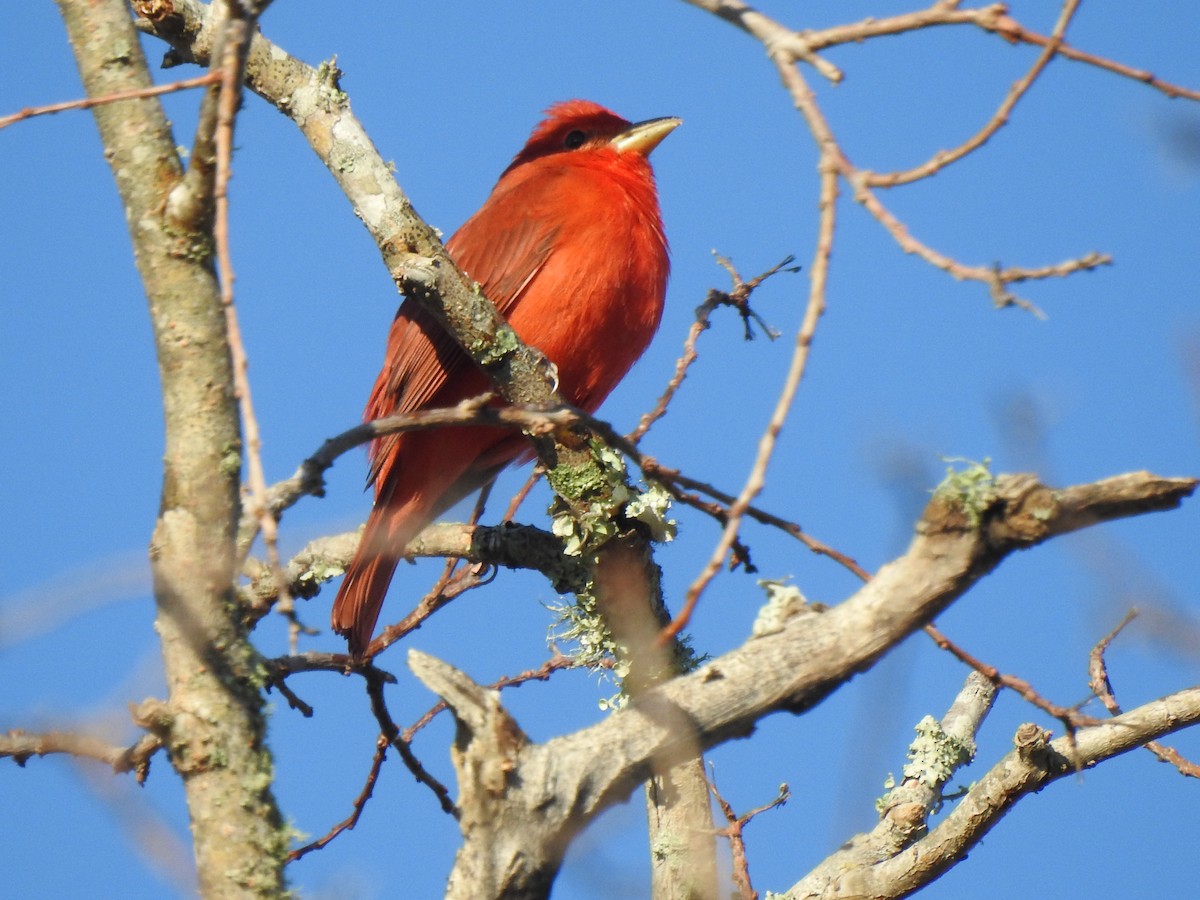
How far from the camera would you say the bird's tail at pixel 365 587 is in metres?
4.82

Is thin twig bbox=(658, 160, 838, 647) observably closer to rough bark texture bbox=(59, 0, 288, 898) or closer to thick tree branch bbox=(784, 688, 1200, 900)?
rough bark texture bbox=(59, 0, 288, 898)

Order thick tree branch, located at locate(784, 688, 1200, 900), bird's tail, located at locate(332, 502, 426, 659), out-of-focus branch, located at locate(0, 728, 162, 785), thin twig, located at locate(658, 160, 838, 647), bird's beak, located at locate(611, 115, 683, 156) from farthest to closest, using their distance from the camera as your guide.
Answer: bird's beak, located at locate(611, 115, 683, 156), bird's tail, located at locate(332, 502, 426, 659), thick tree branch, located at locate(784, 688, 1200, 900), out-of-focus branch, located at locate(0, 728, 162, 785), thin twig, located at locate(658, 160, 838, 647)

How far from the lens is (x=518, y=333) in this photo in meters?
5.04

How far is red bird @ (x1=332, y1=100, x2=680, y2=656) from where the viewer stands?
4957 mm

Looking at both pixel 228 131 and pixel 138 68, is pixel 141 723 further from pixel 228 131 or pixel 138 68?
pixel 138 68

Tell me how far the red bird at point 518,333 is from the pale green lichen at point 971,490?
2.84m

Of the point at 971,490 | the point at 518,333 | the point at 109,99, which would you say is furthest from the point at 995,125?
the point at 518,333

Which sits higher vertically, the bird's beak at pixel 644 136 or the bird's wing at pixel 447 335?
the bird's beak at pixel 644 136

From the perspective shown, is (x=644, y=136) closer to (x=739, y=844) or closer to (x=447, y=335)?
(x=447, y=335)

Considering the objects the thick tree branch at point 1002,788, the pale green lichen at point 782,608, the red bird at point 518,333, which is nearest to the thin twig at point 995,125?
the pale green lichen at point 782,608

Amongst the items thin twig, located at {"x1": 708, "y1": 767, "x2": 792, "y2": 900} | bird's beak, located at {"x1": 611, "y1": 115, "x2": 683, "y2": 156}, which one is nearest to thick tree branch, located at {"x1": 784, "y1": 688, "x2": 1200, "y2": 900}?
thin twig, located at {"x1": 708, "y1": 767, "x2": 792, "y2": 900}

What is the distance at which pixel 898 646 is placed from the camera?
2309 mm

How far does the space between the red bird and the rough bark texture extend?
7.52 feet

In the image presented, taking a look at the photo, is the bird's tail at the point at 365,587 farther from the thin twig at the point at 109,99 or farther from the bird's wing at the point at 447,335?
the thin twig at the point at 109,99
